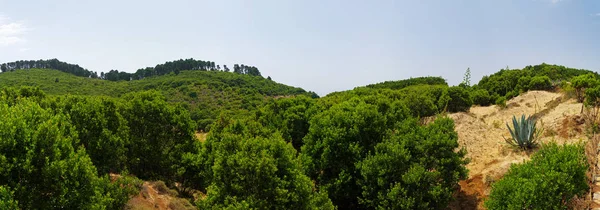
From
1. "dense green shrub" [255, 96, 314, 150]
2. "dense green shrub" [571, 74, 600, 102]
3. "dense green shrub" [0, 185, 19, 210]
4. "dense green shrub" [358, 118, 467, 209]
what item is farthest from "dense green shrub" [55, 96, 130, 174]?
"dense green shrub" [571, 74, 600, 102]

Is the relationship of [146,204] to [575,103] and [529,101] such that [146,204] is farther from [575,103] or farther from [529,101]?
[529,101]

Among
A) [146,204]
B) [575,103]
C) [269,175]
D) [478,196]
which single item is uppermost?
[575,103]

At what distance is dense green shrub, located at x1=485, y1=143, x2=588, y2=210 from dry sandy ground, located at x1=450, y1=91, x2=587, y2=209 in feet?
17.6

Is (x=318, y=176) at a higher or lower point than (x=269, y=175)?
lower

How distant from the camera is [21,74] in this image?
113312 millimetres

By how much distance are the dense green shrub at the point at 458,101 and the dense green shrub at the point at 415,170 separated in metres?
15.7

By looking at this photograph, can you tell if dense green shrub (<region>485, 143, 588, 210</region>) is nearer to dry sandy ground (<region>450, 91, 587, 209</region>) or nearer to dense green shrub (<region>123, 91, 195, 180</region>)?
dry sandy ground (<region>450, 91, 587, 209</region>)

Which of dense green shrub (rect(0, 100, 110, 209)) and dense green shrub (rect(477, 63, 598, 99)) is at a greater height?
dense green shrub (rect(477, 63, 598, 99))

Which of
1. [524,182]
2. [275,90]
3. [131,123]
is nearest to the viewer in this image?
[524,182]

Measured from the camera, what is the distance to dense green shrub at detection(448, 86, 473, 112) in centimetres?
3359

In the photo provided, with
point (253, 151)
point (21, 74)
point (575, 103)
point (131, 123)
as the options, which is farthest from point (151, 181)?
point (21, 74)

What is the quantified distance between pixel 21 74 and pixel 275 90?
278 ft

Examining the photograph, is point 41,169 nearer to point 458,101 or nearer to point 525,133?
point 525,133

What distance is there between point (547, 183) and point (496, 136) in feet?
43.8
